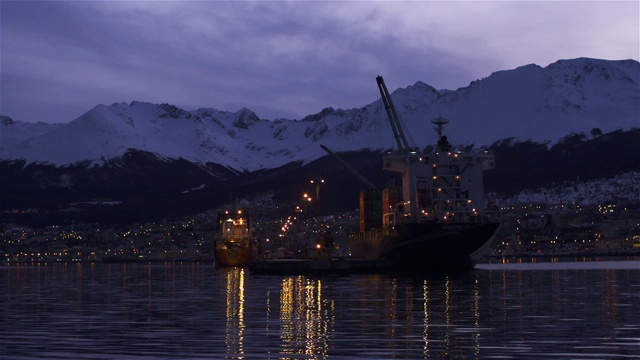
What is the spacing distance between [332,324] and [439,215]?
232 ft

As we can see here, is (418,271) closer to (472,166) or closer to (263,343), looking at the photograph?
(472,166)

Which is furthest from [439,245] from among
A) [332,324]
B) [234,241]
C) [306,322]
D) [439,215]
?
[332,324]

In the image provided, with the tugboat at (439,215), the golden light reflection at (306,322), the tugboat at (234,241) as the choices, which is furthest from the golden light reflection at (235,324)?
the tugboat at (234,241)

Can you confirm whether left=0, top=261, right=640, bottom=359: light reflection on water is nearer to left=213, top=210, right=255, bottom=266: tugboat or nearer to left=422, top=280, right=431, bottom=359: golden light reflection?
left=422, top=280, right=431, bottom=359: golden light reflection

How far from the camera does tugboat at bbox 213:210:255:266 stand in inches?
6506

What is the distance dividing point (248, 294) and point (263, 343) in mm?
34434

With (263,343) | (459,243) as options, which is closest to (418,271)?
(459,243)

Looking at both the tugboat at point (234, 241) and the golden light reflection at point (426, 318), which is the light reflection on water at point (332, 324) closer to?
the golden light reflection at point (426, 318)

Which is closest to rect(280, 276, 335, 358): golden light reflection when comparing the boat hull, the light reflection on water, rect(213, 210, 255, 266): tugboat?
the light reflection on water

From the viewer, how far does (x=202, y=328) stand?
45.8m

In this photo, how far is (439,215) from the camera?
116938mm

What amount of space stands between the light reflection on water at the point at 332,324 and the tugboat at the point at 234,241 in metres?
88.8

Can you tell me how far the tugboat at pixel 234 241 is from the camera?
542ft

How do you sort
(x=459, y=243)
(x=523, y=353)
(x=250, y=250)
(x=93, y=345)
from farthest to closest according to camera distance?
(x=250, y=250) < (x=459, y=243) < (x=93, y=345) < (x=523, y=353)
